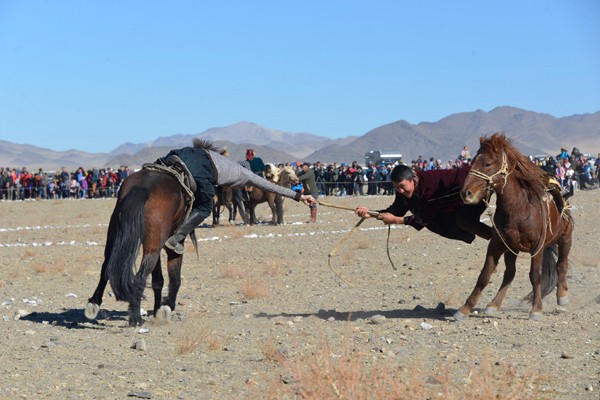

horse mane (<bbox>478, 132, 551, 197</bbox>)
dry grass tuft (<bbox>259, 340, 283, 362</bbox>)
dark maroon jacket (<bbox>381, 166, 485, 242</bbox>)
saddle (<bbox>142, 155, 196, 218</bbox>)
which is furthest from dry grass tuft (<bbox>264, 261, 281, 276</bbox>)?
dry grass tuft (<bbox>259, 340, 283, 362</bbox>)

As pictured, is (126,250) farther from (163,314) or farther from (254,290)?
(254,290)

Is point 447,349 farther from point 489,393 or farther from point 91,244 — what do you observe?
point 91,244

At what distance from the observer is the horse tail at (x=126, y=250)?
9.56 meters

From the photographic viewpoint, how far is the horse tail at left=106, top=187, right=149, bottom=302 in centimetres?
956

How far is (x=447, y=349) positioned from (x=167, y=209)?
329 cm

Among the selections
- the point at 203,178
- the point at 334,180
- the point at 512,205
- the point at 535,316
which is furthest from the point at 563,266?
the point at 334,180

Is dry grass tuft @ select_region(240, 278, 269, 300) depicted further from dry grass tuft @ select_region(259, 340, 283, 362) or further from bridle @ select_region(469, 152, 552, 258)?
dry grass tuft @ select_region(259, 340, 283, 362)

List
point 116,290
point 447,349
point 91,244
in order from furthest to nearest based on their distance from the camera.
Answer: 1. point 91,244
2. point 116,290
3. point 447,349

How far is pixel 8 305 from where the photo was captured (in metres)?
11.7

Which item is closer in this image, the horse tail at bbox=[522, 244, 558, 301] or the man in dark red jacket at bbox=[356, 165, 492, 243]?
the man in dark red jacket at bbox=[356, 165, 492, 243]

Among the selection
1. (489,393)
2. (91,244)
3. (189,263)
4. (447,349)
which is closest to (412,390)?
(489,393)

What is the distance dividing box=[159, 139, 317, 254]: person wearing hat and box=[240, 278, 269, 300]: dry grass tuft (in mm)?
1747

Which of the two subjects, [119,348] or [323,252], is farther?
[323,252]

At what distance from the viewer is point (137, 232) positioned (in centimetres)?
960
